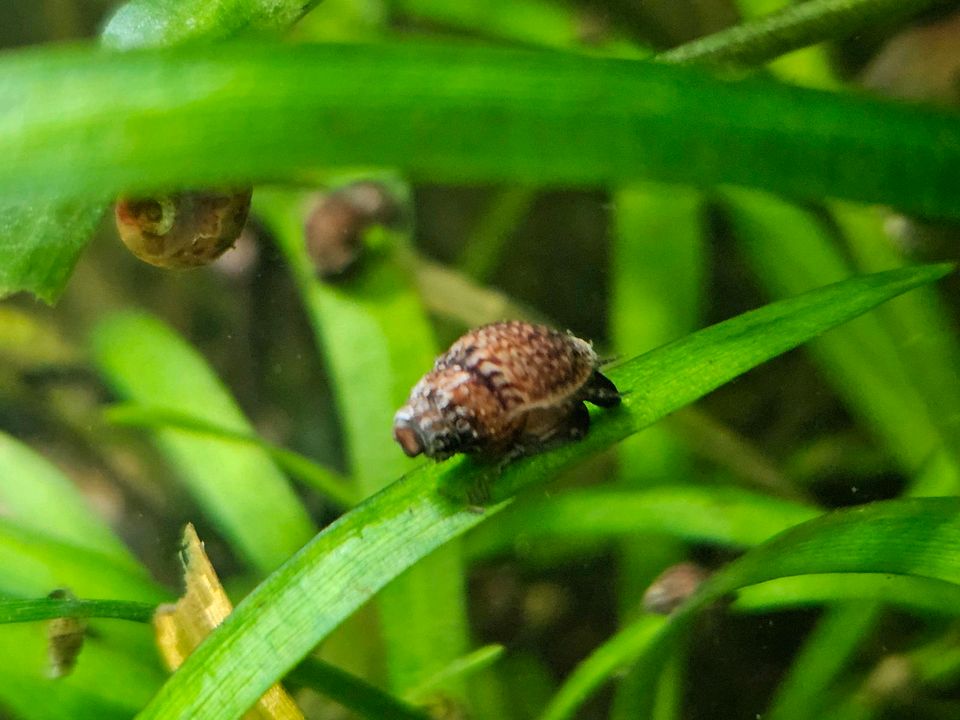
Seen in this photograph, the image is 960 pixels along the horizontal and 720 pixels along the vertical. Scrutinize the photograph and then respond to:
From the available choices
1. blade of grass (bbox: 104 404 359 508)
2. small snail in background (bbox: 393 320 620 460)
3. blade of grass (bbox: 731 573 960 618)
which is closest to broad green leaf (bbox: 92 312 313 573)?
blade of grass (bbox: 104 404 359 508)

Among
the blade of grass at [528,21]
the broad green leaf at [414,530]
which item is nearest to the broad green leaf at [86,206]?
the broad green leaf at [414,530]

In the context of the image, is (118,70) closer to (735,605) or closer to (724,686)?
(735,605)

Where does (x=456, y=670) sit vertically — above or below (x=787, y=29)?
below

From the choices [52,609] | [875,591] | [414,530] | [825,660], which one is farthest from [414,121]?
[825,660]

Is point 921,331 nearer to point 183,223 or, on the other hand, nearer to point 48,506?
point 183,223

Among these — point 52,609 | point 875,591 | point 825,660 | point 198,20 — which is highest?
point 198,20

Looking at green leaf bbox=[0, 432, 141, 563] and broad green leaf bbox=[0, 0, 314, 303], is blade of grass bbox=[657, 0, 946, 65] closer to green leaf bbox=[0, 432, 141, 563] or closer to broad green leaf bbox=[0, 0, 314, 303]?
broad green leaf bbox=[0, 0, 314, 303]

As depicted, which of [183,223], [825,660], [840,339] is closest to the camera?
[183,223]
